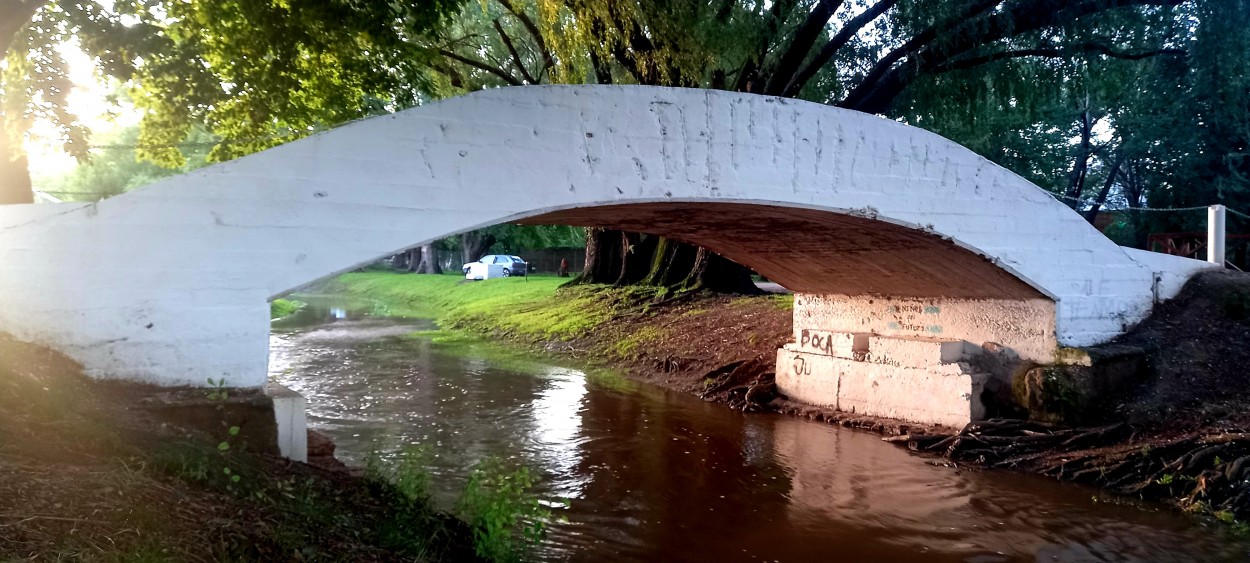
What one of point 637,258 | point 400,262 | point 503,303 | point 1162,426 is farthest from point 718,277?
point 400,262

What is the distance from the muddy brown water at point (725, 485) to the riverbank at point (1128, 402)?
0.37m

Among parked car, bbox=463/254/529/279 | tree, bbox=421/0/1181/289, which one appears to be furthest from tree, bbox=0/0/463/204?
parked car, bbox=463/254/529/279

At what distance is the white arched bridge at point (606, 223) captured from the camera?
5.40 meters

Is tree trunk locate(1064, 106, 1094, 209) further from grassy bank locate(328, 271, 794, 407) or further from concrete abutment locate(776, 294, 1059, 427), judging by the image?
concrete abutment locate(776, 294, 1059, 427)

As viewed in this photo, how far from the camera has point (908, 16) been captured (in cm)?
1316

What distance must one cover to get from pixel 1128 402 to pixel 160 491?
10015 millimetres

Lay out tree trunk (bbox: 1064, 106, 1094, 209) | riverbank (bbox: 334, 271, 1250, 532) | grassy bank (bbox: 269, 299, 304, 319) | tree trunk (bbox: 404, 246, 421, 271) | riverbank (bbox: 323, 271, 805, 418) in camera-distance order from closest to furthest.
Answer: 1. riverbank (bbox: 334, 271, 1250, 532)
2. riverbank (bbox: 323, 271, 805, 418)
3. tree trunk (bbox: 1064, 106, 1094, 209)
4. grassy bank (bbox: 269, 299, 304, 319)
5. tree trunk (bbox: 404, 246, 421, 271)

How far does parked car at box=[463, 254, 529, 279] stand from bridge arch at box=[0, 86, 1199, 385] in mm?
27462

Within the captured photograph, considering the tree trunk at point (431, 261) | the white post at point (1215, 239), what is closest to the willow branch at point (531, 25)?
the white post at point (1215, 239)

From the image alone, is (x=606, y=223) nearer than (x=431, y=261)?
Yes

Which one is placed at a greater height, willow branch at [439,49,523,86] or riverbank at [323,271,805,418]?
willow branch at [439,49,523,86]

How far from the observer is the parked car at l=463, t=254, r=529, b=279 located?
3731 centimetres

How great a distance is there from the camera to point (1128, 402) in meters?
9.89

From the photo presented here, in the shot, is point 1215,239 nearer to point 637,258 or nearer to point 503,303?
point 637,258
